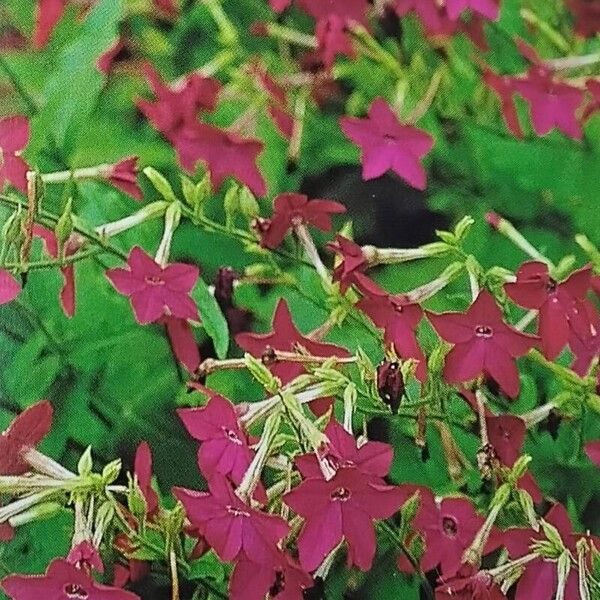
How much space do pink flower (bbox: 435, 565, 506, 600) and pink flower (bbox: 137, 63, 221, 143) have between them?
1.07 ft

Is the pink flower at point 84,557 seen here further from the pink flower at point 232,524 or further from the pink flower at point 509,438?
the pink flower at point 509,438

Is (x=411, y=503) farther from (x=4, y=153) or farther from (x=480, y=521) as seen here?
(x=4, y=153)

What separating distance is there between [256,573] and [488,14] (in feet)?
1.41

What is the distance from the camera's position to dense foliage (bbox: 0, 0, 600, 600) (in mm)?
486

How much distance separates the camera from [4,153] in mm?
564

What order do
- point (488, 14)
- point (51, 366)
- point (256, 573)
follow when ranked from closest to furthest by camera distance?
1. point (256, 573)
2. point (51, 366)
3. point (488, 14)

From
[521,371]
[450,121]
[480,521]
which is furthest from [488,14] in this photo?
[480,521]

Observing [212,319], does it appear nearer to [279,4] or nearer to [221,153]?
[221,153]

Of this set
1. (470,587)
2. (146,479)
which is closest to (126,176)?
(146,479)

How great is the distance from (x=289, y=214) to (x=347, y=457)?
0.17 meters

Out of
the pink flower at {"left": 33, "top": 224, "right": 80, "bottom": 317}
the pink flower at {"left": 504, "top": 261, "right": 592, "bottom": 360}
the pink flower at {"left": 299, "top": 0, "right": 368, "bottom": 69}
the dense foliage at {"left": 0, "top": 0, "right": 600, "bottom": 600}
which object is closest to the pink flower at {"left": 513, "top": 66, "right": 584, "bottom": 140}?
the dense foliage at {"left": 0, "top": 0, "right": 600, "bottom": 600}

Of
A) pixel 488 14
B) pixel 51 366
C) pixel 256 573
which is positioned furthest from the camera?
pixel 488 14

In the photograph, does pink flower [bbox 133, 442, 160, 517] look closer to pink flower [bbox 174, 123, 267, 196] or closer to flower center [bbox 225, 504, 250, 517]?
flower center [bbox 225, 504, 250, 517]

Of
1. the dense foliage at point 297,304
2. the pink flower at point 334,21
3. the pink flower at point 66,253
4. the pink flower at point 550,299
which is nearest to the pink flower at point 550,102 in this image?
the dense foliage at point 297,304
